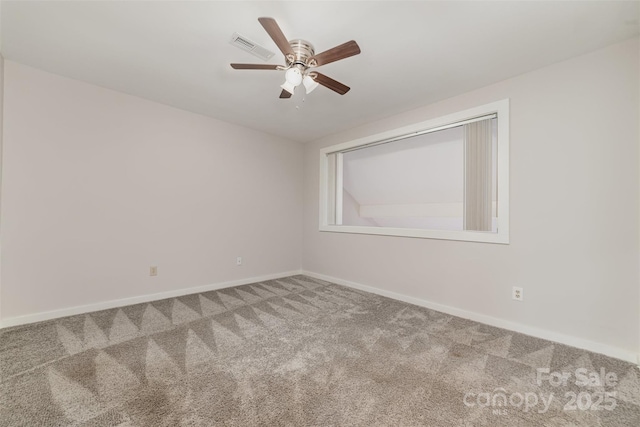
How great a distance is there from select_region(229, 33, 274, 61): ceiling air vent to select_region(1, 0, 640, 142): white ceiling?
137 mm

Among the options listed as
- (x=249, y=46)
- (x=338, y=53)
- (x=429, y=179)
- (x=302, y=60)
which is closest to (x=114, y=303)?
(x=249, y=46)

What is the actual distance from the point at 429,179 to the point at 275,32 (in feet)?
10.8

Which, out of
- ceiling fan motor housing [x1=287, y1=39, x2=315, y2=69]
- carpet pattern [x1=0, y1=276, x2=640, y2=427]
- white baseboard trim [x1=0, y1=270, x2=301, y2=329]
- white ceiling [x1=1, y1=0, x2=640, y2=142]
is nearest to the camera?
carpet pattern [x1=0, y1=276, x2=640, y2=427]

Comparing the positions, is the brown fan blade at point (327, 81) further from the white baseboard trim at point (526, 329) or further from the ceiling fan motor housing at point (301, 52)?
the white baseboard trim at point (526, 329)

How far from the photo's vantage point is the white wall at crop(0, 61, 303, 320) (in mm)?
2377

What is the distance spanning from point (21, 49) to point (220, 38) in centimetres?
175

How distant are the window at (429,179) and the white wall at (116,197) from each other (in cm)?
143

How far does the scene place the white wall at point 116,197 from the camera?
7.80 feet

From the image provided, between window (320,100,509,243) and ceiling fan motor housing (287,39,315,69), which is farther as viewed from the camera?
window (320,100,509,243)

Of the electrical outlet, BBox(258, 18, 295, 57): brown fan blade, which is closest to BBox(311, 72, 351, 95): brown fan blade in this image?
BBox(258, 18, 295, 57): brown fan blade

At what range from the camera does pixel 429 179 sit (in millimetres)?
4043

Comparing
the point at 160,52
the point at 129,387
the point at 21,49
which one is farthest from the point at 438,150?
the point at 21,49

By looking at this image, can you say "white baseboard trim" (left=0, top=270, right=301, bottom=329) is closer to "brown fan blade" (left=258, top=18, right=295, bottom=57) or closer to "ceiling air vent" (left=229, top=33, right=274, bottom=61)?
"ceiling air vent" (left=229, top=33, right=274, bottom=61)

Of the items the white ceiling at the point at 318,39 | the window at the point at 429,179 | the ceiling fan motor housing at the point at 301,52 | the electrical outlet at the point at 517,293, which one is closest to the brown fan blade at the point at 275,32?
the ceiling fan motor housing at the point at 301,52
